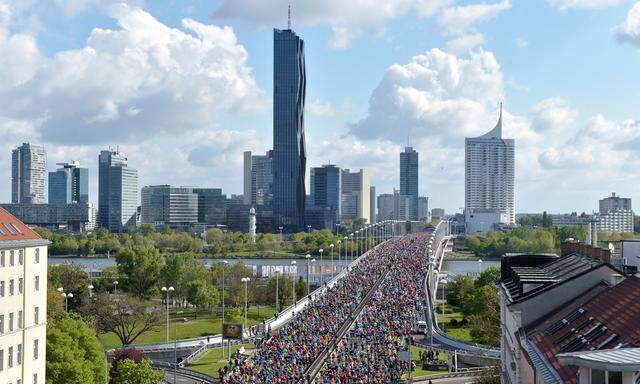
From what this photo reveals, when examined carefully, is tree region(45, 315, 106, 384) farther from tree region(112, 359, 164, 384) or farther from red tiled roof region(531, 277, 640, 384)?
red tiled roof region(531, 277, 640, 384)

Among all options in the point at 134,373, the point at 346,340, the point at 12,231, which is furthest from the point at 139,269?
the point at 12,231

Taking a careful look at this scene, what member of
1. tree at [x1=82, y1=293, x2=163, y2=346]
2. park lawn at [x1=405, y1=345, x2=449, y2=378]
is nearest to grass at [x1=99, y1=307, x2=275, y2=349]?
tree at [x1=82, y1=293, x2=163, y2=346]

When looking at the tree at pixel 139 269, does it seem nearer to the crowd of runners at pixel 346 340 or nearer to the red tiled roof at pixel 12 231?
the crowd of runners at pixel 346 340

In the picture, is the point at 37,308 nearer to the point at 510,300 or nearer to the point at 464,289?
the point at 510,300

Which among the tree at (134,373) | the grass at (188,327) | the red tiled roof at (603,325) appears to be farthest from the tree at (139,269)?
the red tiled roof at (603,325)

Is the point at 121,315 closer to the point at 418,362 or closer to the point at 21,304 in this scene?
the point at 418,362

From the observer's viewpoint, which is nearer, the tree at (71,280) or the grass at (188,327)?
the grass at (188,327)
